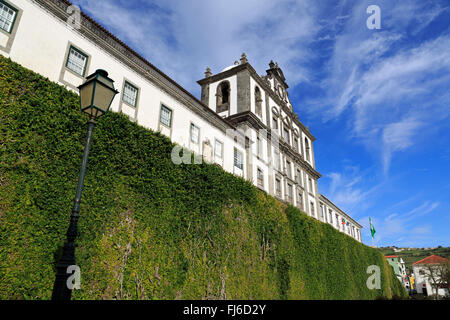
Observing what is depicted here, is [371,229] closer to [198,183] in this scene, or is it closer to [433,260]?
[433,260]

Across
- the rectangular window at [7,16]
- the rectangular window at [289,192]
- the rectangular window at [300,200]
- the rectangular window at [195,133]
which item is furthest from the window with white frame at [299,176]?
the rectangular window at [7,16]

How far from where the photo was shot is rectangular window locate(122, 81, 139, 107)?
45.6 feet

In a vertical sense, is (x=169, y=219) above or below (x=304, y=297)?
above

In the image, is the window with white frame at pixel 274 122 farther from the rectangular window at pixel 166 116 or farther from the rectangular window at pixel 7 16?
the rectangular window at pixel 7 16

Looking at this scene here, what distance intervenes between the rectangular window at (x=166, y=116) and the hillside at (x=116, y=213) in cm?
542

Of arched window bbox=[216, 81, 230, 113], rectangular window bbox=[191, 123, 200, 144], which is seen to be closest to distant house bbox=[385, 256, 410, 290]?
arched window bbox=[216, 81, 230, 113]

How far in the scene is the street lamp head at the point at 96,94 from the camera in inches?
178

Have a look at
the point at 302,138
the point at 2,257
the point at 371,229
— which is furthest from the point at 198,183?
the point at 371,229

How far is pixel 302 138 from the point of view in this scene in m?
36.7

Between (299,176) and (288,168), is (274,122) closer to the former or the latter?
(288,168)

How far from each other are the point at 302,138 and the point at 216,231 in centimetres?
2845

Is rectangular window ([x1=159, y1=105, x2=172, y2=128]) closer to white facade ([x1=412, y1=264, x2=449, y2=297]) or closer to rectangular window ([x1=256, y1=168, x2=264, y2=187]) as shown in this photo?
rectangular window ([x1=256, y1=168, x2=264, y2=187])

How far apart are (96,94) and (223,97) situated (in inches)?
1003

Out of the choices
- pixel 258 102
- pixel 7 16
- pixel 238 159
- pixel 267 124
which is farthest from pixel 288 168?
pixel 7 16
